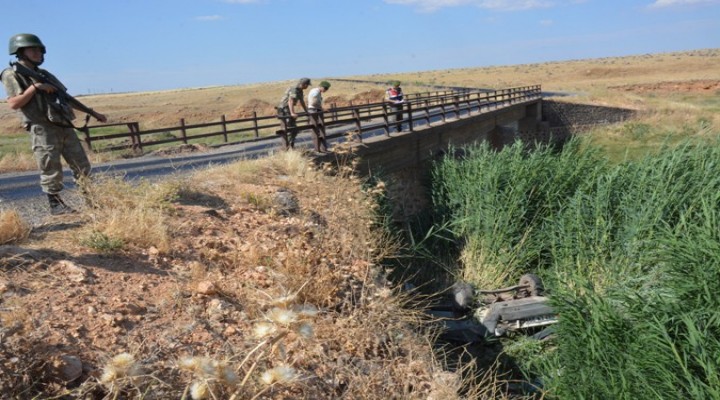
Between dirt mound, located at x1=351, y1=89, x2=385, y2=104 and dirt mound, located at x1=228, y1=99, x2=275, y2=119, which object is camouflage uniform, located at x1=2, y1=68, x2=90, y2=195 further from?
dirt mound, located at x1=351, y1=89, x2=385, y2=104

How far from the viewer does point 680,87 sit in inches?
2119

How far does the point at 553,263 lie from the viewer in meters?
9.25

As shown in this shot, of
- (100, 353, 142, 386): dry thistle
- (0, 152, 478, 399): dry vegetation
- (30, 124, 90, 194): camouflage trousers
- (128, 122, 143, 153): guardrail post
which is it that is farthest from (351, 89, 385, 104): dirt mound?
(100, 353, 142, 386): dry thistle

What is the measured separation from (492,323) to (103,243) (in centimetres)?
533

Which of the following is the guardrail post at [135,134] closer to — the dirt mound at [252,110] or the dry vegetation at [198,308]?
the dry vegetation at [198,308]

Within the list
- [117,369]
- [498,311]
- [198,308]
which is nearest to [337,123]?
[498,311]

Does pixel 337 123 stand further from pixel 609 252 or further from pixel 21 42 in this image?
pixel 21 42

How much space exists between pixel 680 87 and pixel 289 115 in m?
54.6

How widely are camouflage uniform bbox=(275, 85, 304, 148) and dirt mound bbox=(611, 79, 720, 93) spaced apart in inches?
1999

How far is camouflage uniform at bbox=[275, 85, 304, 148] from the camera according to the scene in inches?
363

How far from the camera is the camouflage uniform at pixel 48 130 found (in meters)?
4.95

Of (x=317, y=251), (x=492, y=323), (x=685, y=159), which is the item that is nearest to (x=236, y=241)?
(x=317, y=251)

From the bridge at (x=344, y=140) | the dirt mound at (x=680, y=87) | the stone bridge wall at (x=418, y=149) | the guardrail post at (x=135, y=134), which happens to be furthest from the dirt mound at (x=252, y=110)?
the dirt mound at (x=680, y=87)

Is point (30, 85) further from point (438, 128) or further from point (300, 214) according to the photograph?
point (438, 128)
